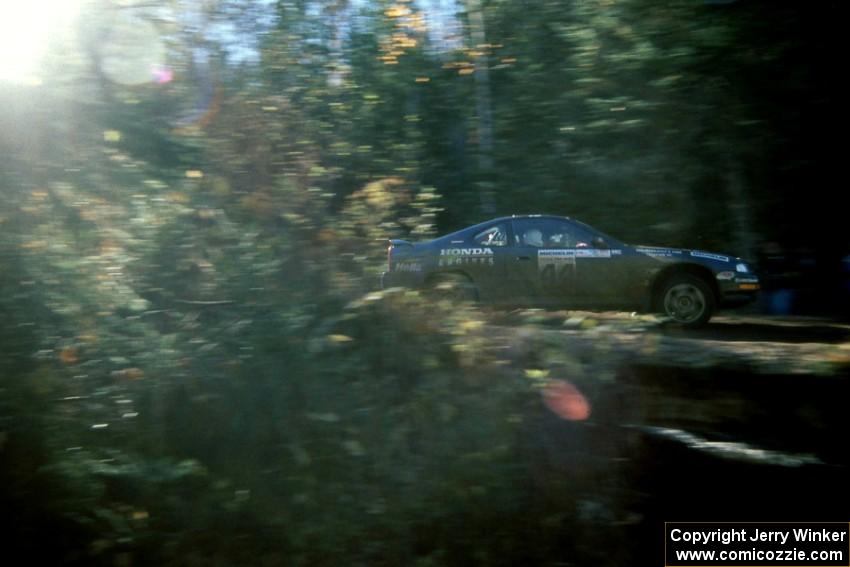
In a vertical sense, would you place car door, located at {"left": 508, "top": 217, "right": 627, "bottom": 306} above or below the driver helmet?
below

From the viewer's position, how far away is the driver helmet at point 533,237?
10672mm

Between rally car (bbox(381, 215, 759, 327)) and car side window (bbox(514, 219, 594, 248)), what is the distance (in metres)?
0.01

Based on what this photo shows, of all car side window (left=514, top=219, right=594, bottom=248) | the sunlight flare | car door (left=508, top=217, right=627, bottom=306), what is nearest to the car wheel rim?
car door (left=508, top=217, right=627, bottom=306)

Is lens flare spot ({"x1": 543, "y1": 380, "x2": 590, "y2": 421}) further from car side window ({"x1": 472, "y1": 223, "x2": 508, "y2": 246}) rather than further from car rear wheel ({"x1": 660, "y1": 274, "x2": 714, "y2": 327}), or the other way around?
car side window ({"x1": 472, "y1": 223, "x2": 508, "y2": 246})

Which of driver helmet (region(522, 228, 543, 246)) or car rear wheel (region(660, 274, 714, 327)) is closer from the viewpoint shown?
car rear wheel (region(660, 274, 714, 327))

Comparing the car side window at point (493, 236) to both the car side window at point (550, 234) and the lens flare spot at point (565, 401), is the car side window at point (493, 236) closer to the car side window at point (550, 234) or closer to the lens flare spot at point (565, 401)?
the car side window at point (550, 234)

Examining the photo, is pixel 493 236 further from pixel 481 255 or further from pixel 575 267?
pixel 575 267

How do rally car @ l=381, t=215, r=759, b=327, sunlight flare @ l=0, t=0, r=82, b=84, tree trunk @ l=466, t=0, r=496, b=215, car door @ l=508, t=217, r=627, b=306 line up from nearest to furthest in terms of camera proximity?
sunlight flare @ l=0, t=0, r=82, b=84, rally car @ l=381, t=215, r=759, b=327, car door @ l=508, t=217, r=627, b=306, tree trunk @ l=466, t=0, r=496, b=215

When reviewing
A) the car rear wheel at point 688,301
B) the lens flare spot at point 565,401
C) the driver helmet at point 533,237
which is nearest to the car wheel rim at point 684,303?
the car rear wheel at point 688,301

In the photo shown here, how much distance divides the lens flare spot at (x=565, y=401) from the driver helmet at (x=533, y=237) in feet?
16.9

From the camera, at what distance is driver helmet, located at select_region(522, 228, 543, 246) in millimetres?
10672

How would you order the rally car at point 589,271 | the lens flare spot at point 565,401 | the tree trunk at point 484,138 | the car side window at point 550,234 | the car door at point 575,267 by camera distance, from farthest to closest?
the tree trunk at point 484,138, the car side window at point 550,234, the car door at point 575,267, the rally car at point 589,271, the lens flare spot at point 565,401

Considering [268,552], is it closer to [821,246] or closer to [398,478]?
[398,478]

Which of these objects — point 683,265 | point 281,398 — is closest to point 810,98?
point 683,265
